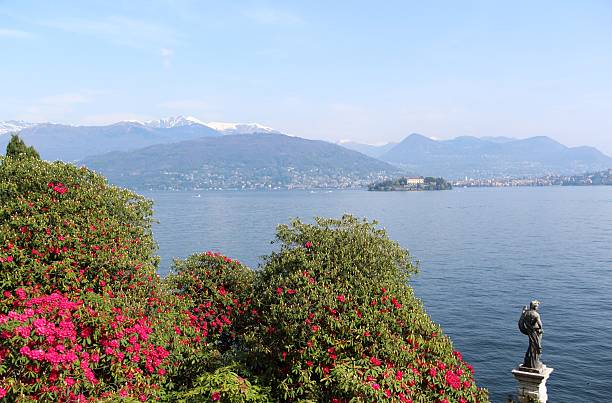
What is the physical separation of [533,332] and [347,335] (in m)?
8.68

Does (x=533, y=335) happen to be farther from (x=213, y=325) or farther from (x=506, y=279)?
(x=506, y=279)

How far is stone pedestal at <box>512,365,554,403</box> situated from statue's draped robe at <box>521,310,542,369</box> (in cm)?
27

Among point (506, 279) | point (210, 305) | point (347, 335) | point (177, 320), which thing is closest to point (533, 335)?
point (347, 335)

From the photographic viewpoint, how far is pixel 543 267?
70812 millimetres

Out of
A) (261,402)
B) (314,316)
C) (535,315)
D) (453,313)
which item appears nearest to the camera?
(261,402)

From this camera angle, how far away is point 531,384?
709 inches

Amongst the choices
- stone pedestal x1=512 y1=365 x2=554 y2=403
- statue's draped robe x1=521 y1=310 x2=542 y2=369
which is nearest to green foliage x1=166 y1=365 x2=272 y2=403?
stone pedestal x1=512 y1=365 x2=554 y2=403

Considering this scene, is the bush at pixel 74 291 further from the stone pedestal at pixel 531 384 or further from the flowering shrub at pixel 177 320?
the stone pedestal at pixel 531 384

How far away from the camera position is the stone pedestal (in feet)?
58.3

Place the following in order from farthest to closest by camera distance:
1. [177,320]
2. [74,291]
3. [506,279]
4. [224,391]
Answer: [506,279]
[177,320]
[74,291]
[224,391]

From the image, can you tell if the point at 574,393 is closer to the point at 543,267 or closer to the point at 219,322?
the point at 219,322

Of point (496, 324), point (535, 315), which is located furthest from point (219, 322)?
point (496, 324)

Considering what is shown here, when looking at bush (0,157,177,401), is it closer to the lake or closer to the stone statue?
the stone statue

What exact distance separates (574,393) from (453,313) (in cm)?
1714
